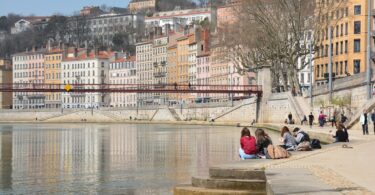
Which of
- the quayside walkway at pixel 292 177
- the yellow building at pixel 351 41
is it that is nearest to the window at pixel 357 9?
the yellow building at pixel 351 41

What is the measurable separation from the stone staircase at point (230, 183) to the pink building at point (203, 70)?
145m

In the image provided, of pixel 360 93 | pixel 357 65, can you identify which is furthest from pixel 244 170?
pixel 357 65

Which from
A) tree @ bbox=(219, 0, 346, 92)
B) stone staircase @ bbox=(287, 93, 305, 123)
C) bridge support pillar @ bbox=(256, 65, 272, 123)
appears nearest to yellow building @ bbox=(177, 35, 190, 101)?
bridge support pillar @ bbox=(256, 65, 272, 123)

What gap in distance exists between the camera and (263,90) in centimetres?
9956

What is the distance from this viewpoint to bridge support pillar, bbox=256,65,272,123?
9729 cm

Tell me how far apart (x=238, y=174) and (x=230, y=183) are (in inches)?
14.8

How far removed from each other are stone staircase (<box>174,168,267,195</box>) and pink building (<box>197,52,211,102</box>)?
14480 cm

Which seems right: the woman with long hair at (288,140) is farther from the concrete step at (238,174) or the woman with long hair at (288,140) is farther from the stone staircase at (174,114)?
the stone staircase at (174,114)

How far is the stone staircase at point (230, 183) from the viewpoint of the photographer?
70.1 ft

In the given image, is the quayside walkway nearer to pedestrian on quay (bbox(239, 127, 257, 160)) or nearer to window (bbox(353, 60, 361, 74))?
pedestrian on quay (bbox(239, 127, 257, 160))

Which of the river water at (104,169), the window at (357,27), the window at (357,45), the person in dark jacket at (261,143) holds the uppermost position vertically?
the window at (357,27)

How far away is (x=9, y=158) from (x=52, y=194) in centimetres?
1791

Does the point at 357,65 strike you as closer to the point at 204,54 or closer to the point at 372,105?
the point at 372,105

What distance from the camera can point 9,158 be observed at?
42188 mm
